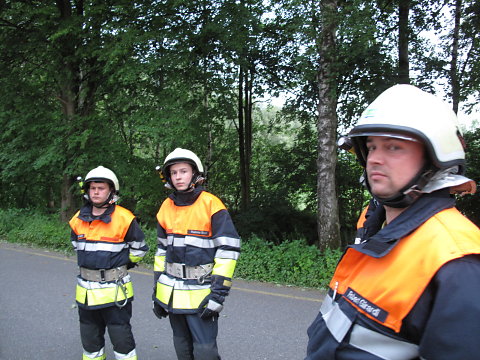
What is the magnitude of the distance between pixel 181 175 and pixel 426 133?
7.41 feet

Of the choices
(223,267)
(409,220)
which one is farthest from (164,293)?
(409,220)

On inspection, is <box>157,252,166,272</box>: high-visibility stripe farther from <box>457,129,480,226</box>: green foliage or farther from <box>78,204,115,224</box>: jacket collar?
<box>457,129,480,226</box>: green foliage

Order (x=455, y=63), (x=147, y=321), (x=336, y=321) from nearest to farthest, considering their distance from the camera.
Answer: (x=336, y=321) → (x=147, y=321) → (x=455, y=63)

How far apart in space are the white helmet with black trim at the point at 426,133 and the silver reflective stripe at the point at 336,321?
1.51 feet

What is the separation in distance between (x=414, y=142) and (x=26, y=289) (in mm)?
6898

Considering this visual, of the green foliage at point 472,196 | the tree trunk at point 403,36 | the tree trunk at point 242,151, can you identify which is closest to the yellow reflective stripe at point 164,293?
the tree trunk at point 403,36

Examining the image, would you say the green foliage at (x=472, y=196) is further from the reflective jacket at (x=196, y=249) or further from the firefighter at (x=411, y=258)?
the firefighter at (x=411, y=258)

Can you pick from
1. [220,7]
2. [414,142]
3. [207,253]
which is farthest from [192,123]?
[414,142]

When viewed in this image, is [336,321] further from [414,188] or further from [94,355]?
[94,355]

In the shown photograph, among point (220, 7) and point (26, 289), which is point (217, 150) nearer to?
point (220, 7)

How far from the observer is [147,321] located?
4.88m

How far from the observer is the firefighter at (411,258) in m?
1.03

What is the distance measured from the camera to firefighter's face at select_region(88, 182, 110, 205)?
3598mm

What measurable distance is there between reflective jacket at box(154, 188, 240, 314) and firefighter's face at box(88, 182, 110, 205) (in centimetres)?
81
